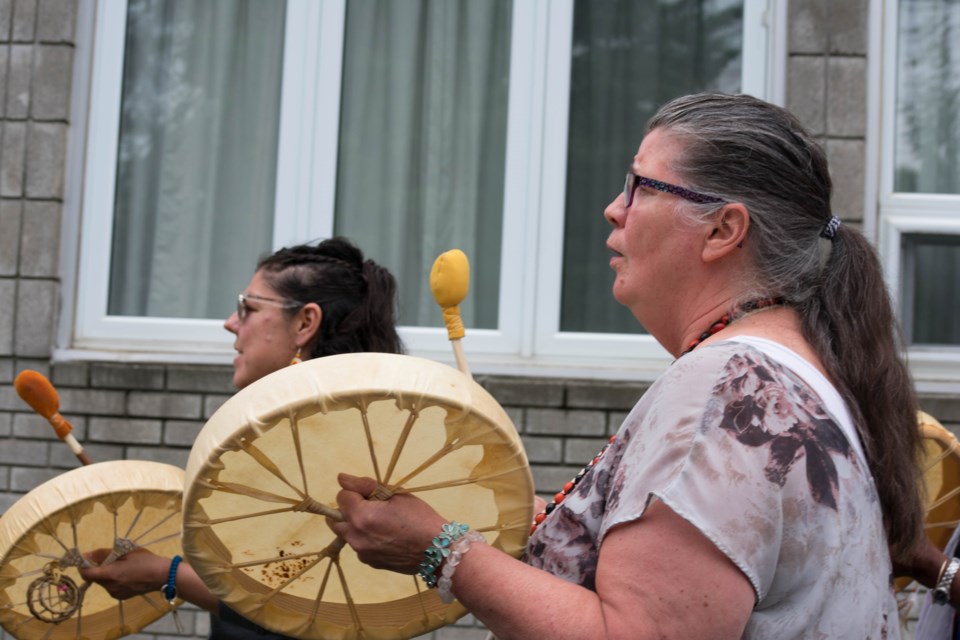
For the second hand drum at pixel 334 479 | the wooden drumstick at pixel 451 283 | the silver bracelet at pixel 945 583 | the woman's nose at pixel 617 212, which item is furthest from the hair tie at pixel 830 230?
the silver bracelet at pixel 945 583

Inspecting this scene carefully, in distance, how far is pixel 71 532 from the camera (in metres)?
2.42

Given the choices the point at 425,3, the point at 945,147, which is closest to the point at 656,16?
the point at 425,3

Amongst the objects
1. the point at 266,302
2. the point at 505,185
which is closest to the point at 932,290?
the point at 505,185

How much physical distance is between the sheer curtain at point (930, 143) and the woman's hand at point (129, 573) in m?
3.36

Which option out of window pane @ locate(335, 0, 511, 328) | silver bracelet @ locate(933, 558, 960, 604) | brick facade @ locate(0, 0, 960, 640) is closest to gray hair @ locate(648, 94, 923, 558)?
silver bracelet @ locate(933, 558, 960, 604)

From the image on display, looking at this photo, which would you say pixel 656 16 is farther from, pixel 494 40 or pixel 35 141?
pixel 35 141

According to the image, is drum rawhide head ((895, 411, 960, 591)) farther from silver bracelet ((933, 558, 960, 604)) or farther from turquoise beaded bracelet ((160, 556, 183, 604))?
turquoise beaded bracelet ((160, 556, 183, 604))

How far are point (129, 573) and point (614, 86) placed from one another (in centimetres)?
317

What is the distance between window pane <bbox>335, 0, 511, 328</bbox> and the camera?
15.9 ft

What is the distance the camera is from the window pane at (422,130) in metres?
4.86

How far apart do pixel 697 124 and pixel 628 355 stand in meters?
3.08

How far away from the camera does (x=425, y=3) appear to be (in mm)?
4930

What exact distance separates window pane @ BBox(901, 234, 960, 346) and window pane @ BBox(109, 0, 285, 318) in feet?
9.00

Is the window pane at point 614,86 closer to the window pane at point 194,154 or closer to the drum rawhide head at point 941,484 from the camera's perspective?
the window pane at point 194,154
